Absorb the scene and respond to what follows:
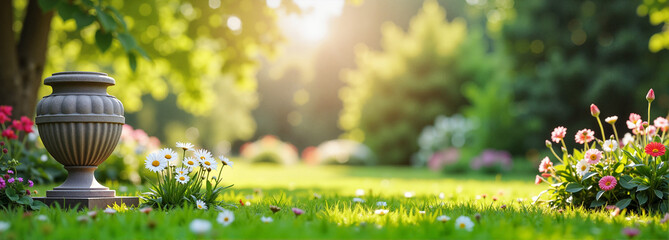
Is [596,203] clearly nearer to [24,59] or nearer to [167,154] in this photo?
[167,154]

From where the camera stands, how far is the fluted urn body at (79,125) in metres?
4.54

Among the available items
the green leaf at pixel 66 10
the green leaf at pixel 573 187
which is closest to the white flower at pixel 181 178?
the green leaf at pixel 66 10

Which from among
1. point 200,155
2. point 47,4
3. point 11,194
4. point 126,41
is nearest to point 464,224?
point 200,155

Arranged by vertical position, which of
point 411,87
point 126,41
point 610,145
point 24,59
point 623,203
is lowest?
point 623,203

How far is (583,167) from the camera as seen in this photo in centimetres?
436

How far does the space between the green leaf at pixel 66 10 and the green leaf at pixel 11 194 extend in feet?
6.19

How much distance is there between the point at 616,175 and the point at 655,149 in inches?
14.0

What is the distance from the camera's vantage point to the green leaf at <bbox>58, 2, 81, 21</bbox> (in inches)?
211

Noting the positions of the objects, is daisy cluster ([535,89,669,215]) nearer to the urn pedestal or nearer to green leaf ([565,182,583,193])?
green leaf ([565,182,583,193])

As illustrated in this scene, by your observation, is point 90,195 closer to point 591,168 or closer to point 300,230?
point 300,230

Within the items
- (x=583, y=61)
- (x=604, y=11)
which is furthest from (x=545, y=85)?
(x=604, y=11)

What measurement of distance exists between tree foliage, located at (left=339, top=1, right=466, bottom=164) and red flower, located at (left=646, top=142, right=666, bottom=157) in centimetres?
1868

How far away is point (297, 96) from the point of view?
128 feet

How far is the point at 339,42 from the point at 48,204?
33.8 meters
